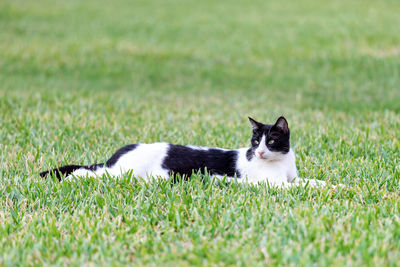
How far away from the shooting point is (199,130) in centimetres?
673

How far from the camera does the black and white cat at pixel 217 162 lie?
176 inches

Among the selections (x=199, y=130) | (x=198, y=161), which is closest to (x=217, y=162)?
(x=198, y=161)

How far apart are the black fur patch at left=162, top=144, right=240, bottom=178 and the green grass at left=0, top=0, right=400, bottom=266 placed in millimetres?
212

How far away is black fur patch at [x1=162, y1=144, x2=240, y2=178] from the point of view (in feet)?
15.0

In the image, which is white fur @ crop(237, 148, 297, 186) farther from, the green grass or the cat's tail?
the cat's tail

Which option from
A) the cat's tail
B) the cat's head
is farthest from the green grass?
the cat's head

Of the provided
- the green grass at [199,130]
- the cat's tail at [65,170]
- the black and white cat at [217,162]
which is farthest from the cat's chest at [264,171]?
the cat's tail at [65,170]

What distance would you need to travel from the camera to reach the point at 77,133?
644 centimetres

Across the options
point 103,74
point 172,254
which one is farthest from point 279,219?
point 103,74

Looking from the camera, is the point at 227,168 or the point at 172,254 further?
the point at 227,168

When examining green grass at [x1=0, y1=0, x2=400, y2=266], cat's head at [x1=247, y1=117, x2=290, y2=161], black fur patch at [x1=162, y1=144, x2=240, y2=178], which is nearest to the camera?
green grass at [x1=0, y1=0, x2=400, y2=266]

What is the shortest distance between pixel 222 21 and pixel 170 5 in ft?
16.4

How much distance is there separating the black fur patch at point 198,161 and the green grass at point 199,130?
8.4 inches

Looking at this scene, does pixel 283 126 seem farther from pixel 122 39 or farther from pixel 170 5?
pixel 170 5
